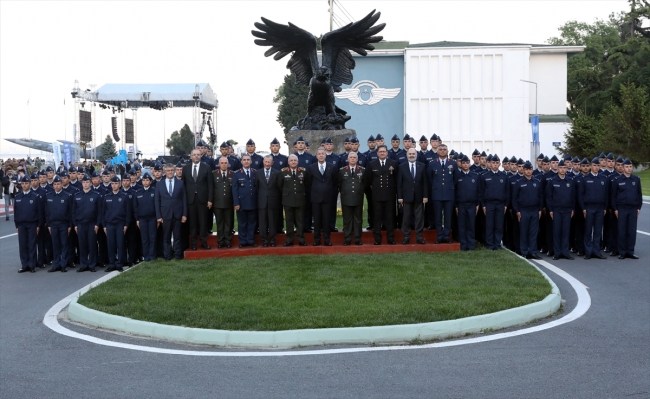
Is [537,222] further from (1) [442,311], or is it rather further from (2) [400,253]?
(1) [442,311]

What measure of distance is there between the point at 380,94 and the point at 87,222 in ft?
125

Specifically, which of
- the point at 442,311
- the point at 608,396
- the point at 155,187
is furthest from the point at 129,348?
the point at 155,187

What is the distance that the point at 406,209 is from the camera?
472 inches

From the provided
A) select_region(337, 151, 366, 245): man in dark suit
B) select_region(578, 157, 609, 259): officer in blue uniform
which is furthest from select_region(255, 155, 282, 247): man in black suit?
select_region(578, 157, 609, 259): officer in blue uniform

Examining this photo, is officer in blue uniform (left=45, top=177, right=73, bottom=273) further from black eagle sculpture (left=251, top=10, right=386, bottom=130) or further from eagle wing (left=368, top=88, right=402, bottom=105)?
eagle wing (left=368, top=88, right=402, bottom=105)

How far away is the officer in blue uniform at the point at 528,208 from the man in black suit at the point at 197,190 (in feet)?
18.3

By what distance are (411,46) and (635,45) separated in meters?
26.9

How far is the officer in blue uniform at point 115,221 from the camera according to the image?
11.7m

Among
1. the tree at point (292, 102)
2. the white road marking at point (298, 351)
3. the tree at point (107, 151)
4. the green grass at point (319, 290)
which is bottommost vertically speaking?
the white road marking at point (298, 351)

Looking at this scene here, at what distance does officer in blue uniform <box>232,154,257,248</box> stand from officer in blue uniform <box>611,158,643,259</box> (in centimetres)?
664

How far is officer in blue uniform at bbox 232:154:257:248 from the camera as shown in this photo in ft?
38.5

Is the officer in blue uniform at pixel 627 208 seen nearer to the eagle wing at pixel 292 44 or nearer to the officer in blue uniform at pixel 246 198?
the officer in blue uniform at pixel 246 198

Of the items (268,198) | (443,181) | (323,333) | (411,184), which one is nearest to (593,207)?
(443,181)

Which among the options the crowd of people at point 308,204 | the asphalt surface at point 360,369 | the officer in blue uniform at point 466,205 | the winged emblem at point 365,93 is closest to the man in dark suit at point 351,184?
the crowd of people at point 308,204
